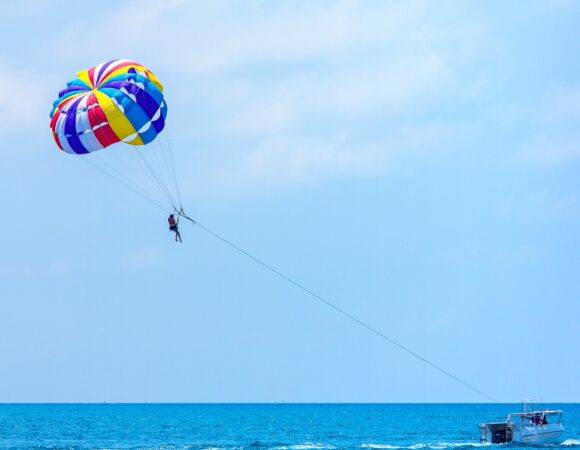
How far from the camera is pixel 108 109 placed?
116 feet

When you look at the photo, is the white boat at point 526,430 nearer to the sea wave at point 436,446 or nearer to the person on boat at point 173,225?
the sea wave at point 436,446

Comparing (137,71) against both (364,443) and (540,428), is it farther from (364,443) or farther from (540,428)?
(364,443)

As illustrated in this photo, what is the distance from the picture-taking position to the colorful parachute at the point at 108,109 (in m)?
35.5

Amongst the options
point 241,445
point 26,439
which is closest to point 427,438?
point 241,445

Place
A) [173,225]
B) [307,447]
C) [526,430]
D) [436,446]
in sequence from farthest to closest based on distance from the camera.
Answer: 1. [436,446]
2. [307,447]
3. [526,430]
4. [173,225]

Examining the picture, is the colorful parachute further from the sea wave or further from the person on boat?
the sea wave

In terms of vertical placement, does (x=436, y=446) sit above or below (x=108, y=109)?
below

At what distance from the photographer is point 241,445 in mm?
63500

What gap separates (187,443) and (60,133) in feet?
113

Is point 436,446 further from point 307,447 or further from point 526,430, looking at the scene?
point 526,430

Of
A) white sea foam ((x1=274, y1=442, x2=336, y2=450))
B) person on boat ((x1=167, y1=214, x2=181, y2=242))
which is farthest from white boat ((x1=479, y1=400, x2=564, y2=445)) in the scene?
person on boat ((x1=167, y1=214, x2=181, y2=242))

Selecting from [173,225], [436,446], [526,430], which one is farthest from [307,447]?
[173,225]

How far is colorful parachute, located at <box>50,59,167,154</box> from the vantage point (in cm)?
3553

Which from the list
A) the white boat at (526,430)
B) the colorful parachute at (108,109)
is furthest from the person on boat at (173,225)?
the white boat at (526,430)
